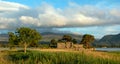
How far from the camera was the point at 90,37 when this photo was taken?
133625 mm

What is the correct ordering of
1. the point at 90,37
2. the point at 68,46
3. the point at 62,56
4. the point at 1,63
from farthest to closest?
the point at 90,37, the point at 68,46, the point at 62,56, the point at 1,63

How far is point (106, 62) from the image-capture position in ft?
52.7

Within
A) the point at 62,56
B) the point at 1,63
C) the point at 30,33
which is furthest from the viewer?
the point at 30,33

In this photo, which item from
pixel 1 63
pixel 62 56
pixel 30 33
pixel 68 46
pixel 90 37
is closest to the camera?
pixel 1 63

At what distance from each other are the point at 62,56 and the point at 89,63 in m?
2.24

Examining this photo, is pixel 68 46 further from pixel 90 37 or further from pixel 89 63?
pixel 89 63

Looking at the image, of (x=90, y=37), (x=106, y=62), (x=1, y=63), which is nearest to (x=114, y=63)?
(x=106, y=62)

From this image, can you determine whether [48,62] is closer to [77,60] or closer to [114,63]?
[77,60]

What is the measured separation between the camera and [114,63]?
15.7m

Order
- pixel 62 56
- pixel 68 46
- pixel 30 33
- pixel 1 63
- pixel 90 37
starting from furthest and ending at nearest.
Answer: pixel 90 37, pixel 68 46, pixel 30 33, pixel 62 56, pixel 1 63

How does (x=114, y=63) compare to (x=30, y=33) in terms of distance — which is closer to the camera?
(x=114, y=63)

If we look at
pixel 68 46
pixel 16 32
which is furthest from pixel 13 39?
pixel 68 46

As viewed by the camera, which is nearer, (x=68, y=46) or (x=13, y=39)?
(x=13, y=39)

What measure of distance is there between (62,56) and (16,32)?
65.2 metres
